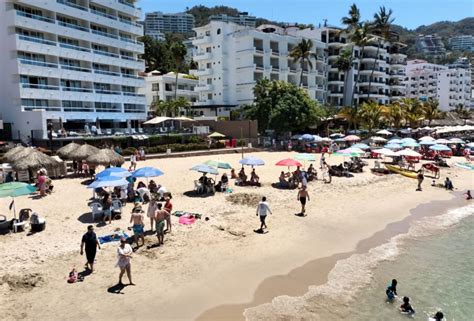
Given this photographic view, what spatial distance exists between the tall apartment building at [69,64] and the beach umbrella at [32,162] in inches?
699

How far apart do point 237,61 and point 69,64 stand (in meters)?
27.4

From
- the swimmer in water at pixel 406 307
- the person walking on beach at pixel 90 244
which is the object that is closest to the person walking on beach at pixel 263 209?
the swimmer in water at pixel 406 307

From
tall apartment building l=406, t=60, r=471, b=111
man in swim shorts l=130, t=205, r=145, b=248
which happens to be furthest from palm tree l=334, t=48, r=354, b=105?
man in swim shorts l=130, t=205, r=145, b=248

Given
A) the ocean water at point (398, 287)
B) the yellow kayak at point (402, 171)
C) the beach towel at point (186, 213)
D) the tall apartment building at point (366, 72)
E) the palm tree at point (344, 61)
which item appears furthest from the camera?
the tall apartment building at point (366, 72)

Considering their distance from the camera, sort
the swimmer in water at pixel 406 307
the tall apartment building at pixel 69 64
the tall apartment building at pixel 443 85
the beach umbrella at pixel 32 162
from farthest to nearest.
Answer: the tall apartment building at pixel 443 85 → the tall apartment building at pixel 69 64 → the beach umbrella at pixel 32 162 → the swimmer in water at pixel 406 307

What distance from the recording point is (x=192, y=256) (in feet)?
48.9

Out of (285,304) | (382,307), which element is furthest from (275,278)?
(382,307)

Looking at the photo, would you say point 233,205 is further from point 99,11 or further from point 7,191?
point 99,11

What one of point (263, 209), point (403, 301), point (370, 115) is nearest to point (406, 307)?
point (403, 301)

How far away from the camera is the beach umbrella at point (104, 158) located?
78.9 ft

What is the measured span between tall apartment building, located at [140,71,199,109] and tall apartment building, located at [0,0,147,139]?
1117cm

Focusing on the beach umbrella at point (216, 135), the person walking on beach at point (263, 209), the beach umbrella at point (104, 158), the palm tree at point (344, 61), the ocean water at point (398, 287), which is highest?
the palm tree at point (344, 61)

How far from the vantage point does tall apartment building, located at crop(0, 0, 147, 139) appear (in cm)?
4228

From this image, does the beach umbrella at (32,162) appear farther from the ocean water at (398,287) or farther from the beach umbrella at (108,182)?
the ocean water at (398,287)
